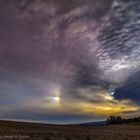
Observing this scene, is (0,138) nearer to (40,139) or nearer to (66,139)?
(40,139)

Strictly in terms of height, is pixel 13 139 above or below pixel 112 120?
below

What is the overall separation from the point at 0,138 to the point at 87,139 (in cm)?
1279

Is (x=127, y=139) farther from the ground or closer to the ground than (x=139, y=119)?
closer to the ground

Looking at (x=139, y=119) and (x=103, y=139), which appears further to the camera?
(x=139, y=119)

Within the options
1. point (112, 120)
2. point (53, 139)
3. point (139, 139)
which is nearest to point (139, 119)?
point (112, 120)

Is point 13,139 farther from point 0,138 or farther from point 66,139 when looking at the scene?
point 66,139

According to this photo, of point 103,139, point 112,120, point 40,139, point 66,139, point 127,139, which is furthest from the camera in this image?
point 112,120

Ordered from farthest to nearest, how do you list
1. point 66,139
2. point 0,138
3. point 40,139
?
1. point 66,139
2. point 40,139
3. point 0,138

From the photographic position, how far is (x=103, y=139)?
43750mm

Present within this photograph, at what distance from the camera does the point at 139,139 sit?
156ft

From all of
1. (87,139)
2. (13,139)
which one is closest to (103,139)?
(87,139)

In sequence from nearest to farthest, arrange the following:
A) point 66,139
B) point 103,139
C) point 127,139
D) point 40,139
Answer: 1. point 40,139
2. point 66,139
3. point 103,139
4. point 127,139

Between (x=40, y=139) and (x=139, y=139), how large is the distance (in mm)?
17092

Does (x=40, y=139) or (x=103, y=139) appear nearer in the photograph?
(x=40, y=139)
